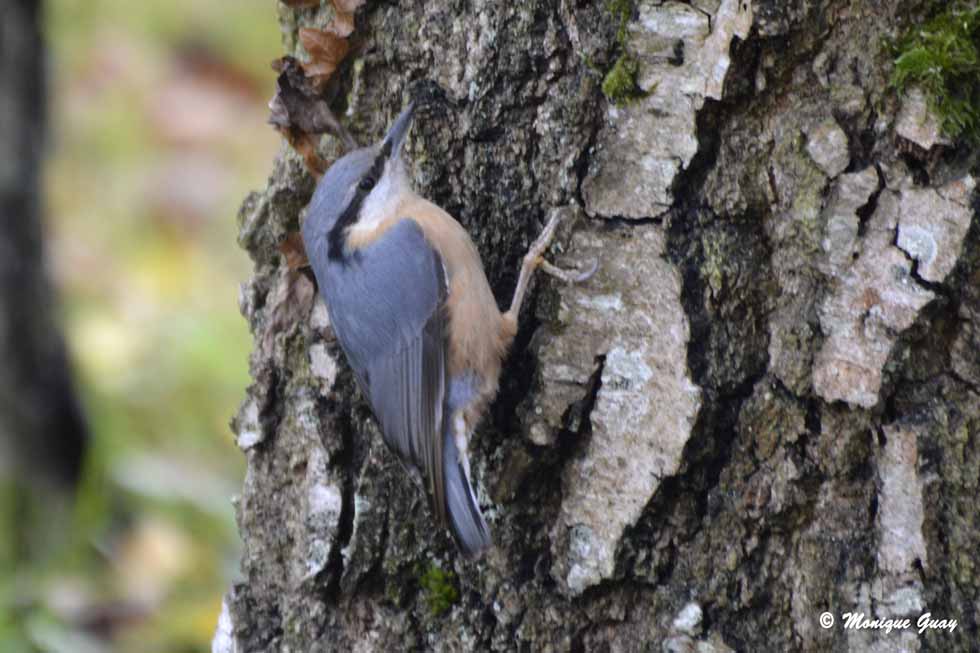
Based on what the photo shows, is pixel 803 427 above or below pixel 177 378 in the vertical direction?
below

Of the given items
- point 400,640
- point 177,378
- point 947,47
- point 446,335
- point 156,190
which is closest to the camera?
point 947,47

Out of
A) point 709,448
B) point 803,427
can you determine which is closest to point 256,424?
point 709,448

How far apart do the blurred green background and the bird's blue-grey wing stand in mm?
1372

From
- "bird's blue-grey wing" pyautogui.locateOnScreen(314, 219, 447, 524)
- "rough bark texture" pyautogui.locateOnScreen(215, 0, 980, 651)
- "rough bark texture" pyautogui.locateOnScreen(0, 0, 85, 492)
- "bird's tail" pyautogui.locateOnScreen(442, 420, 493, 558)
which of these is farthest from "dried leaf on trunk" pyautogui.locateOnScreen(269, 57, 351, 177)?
"rough bark texture" pyautogui.locateOnScreen(0, 0, 85, 492)

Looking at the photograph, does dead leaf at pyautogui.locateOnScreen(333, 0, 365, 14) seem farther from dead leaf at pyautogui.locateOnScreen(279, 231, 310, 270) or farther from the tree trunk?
the tree trunk

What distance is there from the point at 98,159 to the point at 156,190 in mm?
403

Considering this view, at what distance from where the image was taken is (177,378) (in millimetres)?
5000

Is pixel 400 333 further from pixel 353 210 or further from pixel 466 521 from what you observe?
pixel 466 521

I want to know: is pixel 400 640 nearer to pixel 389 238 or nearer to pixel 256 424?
pixel 256 424

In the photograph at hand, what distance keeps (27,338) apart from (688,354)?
3.13m

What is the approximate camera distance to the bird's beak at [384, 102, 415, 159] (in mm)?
2256

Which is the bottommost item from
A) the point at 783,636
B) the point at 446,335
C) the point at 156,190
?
the point at 783,636

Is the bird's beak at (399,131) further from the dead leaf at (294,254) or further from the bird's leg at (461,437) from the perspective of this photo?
the bird's leg at (461,437)

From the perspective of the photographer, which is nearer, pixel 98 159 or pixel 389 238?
pixel 389 238
